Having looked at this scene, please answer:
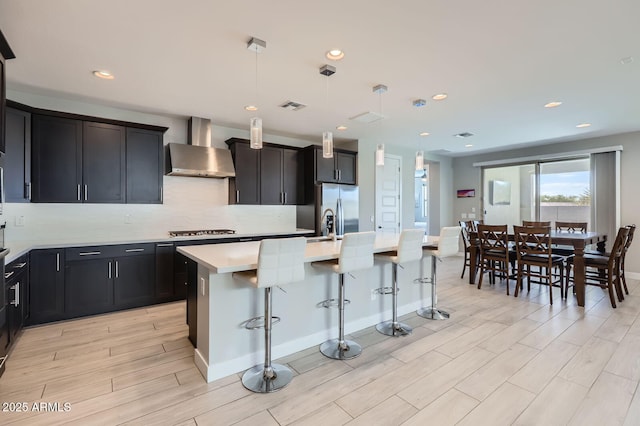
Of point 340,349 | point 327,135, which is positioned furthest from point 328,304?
point 327,135

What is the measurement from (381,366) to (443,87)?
9.39ft

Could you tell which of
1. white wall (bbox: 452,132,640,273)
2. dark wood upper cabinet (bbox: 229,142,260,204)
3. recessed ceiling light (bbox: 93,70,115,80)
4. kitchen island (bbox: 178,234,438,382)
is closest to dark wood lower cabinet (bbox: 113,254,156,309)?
kitchen island (bbox: 178,234,438,382)

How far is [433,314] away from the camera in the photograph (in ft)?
11.4

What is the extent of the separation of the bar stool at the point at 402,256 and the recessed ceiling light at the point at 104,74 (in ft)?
10.6

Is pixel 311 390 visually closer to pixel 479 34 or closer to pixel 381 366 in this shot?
pixel 381 366

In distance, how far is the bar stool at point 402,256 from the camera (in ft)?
9.54

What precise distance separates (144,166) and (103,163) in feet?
1.45

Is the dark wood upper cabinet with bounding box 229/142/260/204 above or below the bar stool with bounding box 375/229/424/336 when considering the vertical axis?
above

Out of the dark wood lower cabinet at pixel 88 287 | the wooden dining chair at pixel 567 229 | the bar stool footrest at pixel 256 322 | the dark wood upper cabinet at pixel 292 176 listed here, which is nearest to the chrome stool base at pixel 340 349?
the bar stool footrest at pixel 256 322

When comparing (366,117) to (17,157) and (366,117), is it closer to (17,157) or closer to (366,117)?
(366,117)

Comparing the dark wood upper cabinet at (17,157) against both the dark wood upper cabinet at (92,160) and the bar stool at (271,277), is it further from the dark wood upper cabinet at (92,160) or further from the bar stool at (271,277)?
the bar stool at (271,277)

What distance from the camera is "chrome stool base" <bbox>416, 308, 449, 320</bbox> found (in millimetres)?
3449

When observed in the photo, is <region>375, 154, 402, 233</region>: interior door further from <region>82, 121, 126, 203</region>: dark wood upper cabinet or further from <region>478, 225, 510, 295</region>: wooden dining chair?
<region>82, 121, 126, 203</region>: dark wood upper cabinet

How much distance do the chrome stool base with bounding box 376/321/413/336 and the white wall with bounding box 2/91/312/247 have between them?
2755 millimetres
